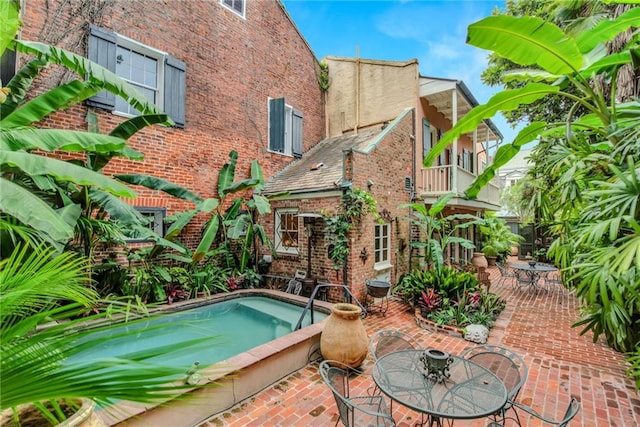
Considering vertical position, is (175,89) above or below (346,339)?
above

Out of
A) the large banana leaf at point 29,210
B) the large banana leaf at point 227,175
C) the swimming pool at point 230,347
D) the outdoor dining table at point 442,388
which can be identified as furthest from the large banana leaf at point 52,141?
the outdoor dining table at point 442,388

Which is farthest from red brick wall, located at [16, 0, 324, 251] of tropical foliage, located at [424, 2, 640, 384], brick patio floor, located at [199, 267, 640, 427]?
tropical foliage, located at [424, 2, 640, 384]

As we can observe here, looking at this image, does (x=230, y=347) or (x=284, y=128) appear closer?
(x=230, y=347)

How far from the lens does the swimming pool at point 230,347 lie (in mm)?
1579

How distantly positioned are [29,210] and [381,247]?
7433 millimetres

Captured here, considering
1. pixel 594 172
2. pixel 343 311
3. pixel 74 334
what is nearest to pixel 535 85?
pixel 594 172

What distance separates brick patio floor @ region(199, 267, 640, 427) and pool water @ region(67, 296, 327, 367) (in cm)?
137

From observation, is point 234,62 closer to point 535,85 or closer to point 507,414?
point 535,85

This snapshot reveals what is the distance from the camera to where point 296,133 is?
1122 centimetres

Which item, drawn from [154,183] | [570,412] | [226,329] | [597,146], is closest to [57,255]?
[154,183]

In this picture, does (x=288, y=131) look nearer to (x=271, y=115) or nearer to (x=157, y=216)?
(x=271, y=115)

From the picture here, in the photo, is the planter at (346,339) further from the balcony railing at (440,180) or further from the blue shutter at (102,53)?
the blue shutter at (102,53)

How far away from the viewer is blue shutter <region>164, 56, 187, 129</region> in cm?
765

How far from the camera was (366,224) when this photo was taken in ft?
25.4
